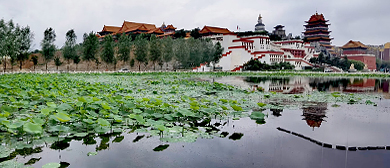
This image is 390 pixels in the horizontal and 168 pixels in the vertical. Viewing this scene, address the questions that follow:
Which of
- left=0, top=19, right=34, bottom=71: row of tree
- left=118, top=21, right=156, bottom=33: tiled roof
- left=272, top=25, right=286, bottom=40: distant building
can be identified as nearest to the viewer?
left=0, top=19, right=34, bottom=71: row of tree

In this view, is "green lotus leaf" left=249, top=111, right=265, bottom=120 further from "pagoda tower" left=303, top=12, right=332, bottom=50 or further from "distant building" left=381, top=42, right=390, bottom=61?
"distant building" left=381, top=42, right=390, bottom=61

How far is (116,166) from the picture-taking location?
3.61 meters

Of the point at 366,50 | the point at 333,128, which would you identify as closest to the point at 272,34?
the point at 366,50

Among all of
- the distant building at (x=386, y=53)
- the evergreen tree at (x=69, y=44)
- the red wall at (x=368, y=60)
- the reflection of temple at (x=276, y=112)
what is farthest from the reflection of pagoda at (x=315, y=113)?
the distant building at (x=386, y=53)

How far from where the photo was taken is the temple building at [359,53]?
64.0m

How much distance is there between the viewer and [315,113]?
24.3 feet

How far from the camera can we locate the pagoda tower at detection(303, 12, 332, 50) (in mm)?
A: 63594

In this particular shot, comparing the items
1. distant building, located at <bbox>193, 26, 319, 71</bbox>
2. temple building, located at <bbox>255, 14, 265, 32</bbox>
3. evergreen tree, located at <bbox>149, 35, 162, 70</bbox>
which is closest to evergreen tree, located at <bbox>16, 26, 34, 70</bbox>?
evergreen tree, located at <bbox>149, 35, 162, 70</bbox>

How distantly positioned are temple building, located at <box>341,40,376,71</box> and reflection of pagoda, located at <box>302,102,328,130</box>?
63245 mm

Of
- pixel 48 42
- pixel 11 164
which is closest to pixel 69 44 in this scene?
pixel 48 42

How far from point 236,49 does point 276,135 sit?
40.0m

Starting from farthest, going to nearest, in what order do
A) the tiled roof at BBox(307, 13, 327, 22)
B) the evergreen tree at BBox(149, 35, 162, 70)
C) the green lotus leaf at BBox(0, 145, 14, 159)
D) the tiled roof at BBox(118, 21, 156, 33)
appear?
the tiled roof at BBox(307, 13, 327, 22) < the tiled roof at BBox(118, 21, 156, 33) < the evergreen tree at BBox(149, 35, 162, 70) < the green lotus leaf at BBox(0, 145, 14, 159)

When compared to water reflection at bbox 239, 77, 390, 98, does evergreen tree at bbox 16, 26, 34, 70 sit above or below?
above

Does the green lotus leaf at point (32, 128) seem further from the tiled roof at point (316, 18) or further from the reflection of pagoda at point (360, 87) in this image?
the tiled roof at point (316, 18)
